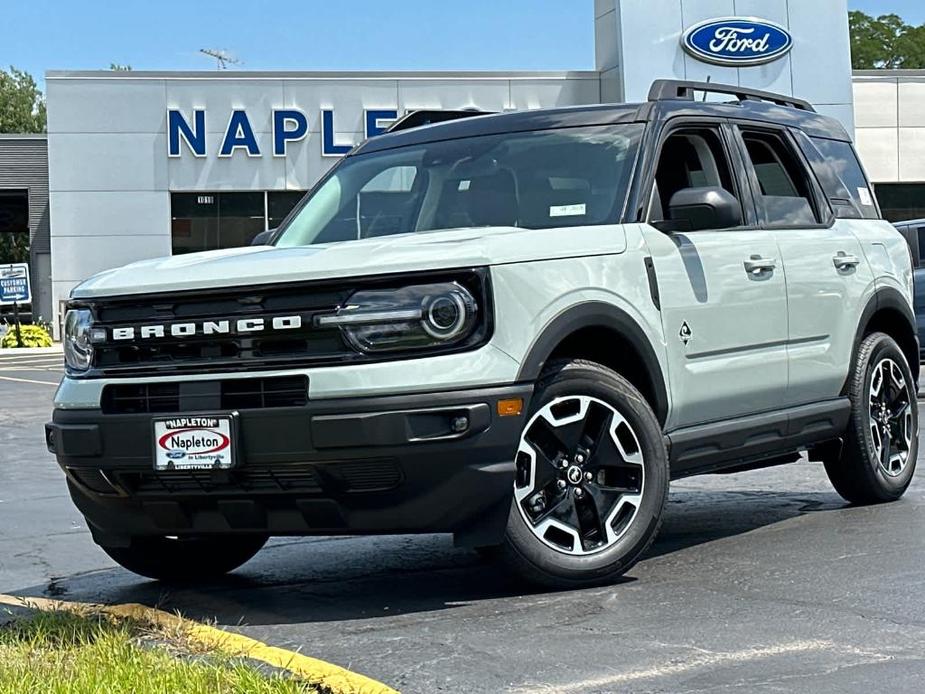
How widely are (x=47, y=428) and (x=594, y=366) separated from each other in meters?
2.09

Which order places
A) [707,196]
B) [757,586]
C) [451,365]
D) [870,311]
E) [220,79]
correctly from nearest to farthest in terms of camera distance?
1. [451,365]
2. [757,586]
3. [707,196]
4. [870,311]
5. [220,79]

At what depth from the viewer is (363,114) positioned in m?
38.0

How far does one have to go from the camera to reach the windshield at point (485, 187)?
622cm

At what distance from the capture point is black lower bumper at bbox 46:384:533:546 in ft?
16.6

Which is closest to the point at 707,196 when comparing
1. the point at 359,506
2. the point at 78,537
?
the point at 359,506

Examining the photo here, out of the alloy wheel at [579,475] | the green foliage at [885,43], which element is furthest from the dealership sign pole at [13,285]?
the green foliage at [885,43]

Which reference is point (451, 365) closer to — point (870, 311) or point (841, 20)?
point (870, 311)

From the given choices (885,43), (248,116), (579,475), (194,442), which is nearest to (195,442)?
(194,442)

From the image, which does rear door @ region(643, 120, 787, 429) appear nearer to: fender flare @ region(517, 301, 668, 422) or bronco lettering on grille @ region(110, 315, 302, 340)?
fender flare @ region(517, 301, 668, 422)

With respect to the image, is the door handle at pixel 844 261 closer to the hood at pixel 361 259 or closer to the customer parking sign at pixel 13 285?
the hood at pixel 361 259

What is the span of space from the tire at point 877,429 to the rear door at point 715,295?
895mm

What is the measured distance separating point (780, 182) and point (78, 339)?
11.6 feet

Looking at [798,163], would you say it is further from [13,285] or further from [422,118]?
[13,285]

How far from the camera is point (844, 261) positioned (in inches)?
290
